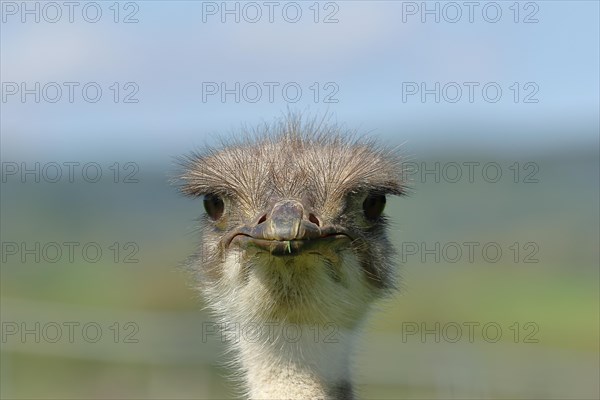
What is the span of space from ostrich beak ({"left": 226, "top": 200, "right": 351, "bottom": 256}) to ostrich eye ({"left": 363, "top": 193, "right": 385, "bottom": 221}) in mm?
434

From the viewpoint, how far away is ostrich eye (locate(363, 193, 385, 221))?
13.7ft

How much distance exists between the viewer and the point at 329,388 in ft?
13.2

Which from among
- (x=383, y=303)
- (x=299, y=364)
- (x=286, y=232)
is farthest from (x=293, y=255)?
(x=383, y=303)

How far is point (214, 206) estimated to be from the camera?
13.9 ft

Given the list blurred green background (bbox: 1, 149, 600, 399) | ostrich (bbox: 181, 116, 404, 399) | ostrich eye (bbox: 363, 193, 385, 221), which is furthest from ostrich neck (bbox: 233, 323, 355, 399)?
ostrich eye (bbox: 363, 193, 385, 221)

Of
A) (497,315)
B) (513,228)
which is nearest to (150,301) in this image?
(497,315)

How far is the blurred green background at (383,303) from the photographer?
30.6 ft

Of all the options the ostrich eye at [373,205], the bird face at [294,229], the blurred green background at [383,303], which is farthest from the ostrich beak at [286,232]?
the blurred green background at [383,303]

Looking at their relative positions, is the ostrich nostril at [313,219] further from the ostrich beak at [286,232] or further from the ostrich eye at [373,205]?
the ostrich eye at [373,205]

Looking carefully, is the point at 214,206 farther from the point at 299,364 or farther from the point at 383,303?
the point at 383,303

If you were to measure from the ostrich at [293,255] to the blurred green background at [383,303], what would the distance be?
1.14 feet

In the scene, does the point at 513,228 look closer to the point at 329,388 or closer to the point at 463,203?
the point at 463,203

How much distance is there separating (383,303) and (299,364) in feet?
2.05

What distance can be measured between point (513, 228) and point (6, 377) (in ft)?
63.6
